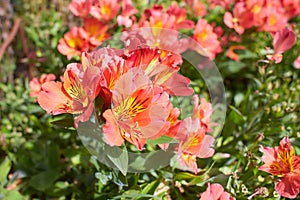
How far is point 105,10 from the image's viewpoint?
1403 millimetres

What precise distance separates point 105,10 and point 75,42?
13cm

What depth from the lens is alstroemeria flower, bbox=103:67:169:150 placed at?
33.4 inches

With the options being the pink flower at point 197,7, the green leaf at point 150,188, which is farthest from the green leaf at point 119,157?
the pink flower at point 197,7

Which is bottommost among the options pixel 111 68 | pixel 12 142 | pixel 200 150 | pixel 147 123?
pixel 12 142

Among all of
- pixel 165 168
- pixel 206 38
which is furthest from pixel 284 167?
pixel 206 38

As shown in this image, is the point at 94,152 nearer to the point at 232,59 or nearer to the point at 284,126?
the point at 284,126

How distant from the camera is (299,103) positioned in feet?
4.68

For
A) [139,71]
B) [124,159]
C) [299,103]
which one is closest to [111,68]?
[139,71]

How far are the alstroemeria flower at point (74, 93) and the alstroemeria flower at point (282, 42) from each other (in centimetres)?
57

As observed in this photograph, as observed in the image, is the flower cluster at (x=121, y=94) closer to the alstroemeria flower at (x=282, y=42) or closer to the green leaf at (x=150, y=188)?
the green leaf at (x=150, y=188)

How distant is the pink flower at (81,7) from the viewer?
138 centimetres

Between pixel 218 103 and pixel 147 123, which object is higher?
pixel 147 123

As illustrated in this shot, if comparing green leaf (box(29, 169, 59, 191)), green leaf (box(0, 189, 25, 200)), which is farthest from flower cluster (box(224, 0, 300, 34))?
green leaf (box(0, 189, 25, 200))

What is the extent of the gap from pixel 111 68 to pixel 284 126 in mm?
622
